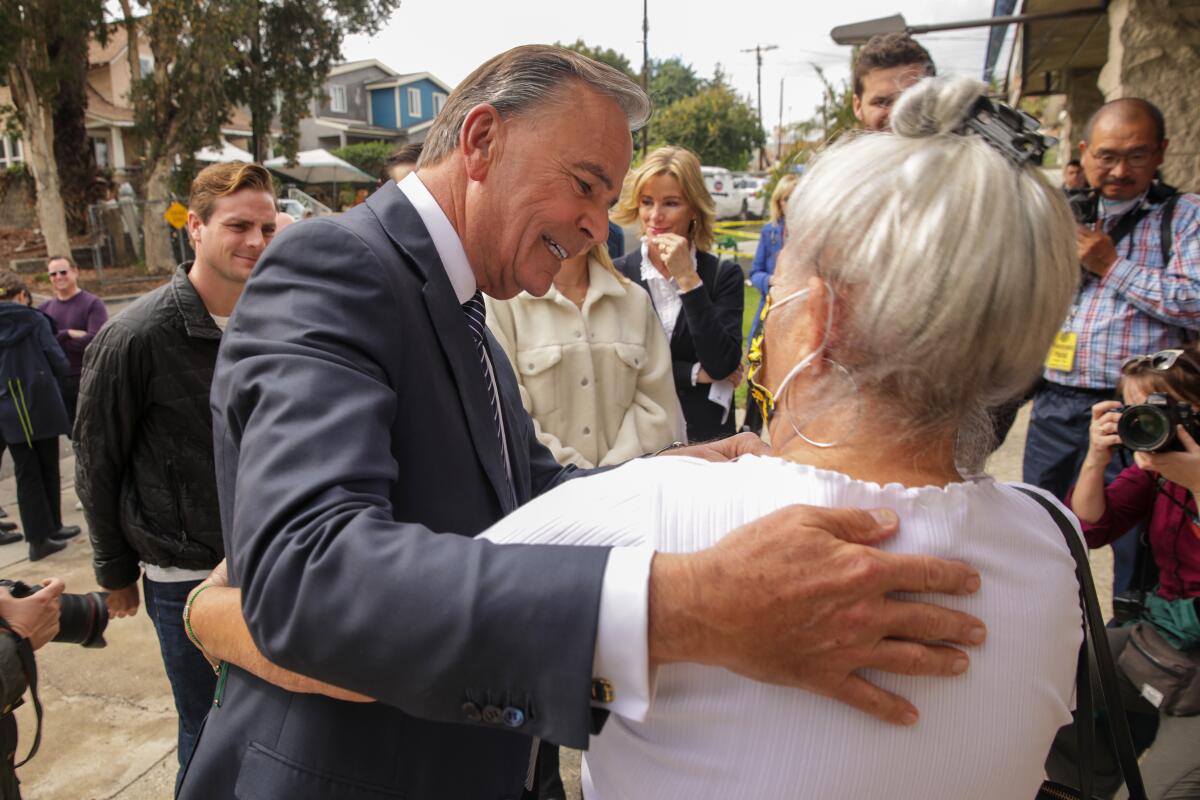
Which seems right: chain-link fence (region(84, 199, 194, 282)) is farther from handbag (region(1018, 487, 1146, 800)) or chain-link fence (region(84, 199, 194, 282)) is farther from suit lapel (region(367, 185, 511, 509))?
handbag (region(1018, 487, 1146, 800))

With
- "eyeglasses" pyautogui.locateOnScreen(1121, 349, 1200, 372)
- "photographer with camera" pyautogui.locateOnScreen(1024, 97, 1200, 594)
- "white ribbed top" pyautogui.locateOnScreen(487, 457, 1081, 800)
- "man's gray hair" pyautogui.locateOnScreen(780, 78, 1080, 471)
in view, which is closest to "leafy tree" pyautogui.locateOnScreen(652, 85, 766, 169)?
"photographer with camera" pyautogui.locateOnScreen(1024, 97, 1200, 594)

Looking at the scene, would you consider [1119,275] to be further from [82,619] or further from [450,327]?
[82,619]

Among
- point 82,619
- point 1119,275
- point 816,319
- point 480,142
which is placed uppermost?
point 480,142

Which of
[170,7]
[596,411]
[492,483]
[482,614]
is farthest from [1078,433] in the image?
[170,7]

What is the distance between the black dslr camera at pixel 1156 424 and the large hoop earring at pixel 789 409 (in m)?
1.74

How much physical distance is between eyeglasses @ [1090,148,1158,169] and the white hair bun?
279 cm

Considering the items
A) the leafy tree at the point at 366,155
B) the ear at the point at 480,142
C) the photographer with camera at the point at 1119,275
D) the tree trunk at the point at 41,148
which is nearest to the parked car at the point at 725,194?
the leafy tree at the point at 366,155

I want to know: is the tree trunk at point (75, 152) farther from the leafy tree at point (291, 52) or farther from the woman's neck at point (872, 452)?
the woman's neck at point (872, 452)

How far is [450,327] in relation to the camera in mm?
1309

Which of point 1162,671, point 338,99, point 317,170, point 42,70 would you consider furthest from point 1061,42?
point 338,99

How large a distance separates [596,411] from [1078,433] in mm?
1987

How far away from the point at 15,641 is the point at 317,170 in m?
32.7

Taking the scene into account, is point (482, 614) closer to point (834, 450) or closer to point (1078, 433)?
point (834, 450)

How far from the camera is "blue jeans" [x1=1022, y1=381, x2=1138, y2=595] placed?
10.8ft
